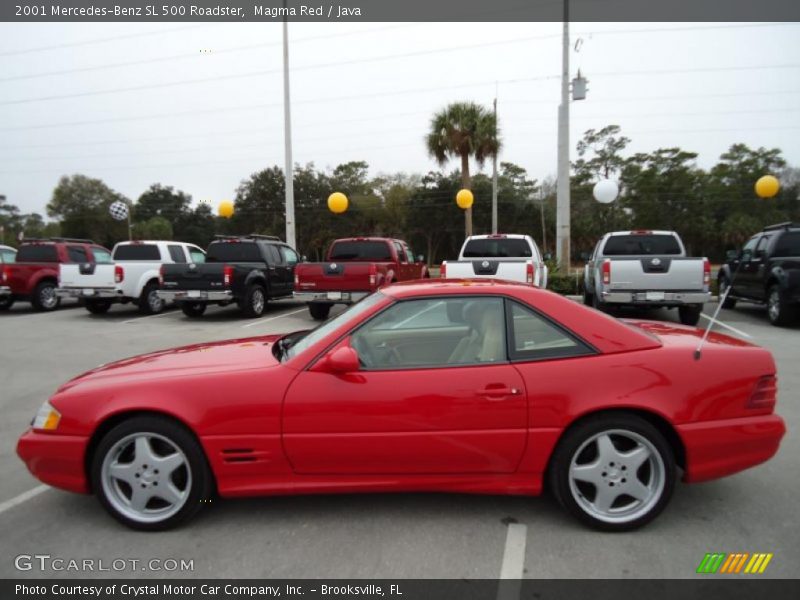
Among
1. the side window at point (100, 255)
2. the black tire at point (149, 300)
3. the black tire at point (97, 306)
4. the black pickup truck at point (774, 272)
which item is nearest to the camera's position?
the black pickup truck at point (774, 272)

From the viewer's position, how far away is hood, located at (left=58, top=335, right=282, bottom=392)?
3018 mm

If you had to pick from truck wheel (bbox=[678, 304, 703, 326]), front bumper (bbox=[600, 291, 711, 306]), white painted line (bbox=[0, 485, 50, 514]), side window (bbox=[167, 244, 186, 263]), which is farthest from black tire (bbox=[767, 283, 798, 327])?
side window (bbox=[167, 244, 186, 263])

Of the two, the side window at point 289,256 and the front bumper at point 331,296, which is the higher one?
the side window at point 289,256

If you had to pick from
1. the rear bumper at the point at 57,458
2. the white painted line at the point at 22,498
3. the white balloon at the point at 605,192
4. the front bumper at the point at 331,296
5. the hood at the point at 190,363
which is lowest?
the white painted line at the point at 22,498

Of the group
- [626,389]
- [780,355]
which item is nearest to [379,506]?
[626,389]

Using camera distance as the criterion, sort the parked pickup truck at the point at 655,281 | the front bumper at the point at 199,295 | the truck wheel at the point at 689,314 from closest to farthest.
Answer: the parked pickup truck at the point at 655,281
the truck wheel at the point at 689,314
the front bumper at the point at 199,295

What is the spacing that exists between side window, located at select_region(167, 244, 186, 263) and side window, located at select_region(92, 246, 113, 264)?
246cm

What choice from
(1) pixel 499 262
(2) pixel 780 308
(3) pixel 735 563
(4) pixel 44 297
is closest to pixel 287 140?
(4) pixel 44 297

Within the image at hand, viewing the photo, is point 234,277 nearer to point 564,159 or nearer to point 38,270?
point 38,270

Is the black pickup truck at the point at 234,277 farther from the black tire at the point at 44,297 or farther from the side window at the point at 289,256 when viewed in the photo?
the black tire at the point at 44,297

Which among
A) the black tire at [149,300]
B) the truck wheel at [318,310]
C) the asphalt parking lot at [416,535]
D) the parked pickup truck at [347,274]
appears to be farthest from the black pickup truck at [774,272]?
the black tire at [149,300]

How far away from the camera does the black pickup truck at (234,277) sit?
1151cm

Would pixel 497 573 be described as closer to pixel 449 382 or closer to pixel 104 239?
pixel 449 382

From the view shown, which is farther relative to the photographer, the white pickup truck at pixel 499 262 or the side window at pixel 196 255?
the side window at pixel 196 255
